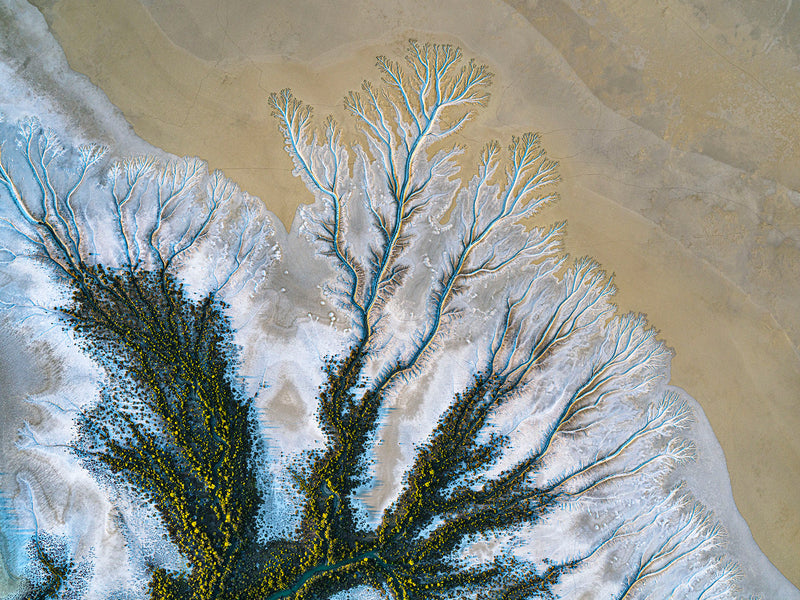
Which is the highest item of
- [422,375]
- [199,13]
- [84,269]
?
[199,13]

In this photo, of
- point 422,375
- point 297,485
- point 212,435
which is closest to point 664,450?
point 422,375

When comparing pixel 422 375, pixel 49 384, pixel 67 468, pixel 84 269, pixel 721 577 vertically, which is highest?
pixel 84 269

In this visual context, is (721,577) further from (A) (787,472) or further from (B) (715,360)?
(B) (715,360)

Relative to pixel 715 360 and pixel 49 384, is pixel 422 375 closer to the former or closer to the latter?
pixel 715 360

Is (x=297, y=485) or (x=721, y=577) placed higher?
(x=297, y=485)

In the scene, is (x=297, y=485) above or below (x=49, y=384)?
below

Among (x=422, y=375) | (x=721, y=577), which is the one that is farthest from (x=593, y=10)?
(x=721, y=577)
